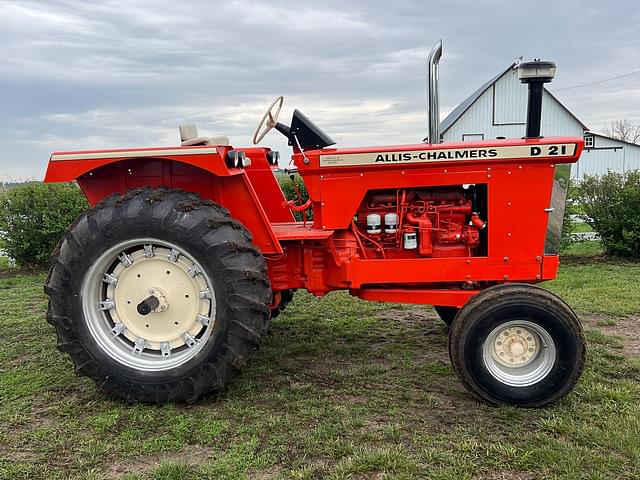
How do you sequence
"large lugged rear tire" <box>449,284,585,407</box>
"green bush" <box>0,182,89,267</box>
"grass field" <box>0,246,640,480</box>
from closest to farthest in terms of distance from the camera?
"grass field" <box>0,246,640,480</box> < "large lugged rear tire" <box>449,284,585,407</box> < "green bush" <box>0,182,89,267</box>

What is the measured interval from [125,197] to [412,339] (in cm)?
266

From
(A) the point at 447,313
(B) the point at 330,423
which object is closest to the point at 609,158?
(A) the point at 447,313

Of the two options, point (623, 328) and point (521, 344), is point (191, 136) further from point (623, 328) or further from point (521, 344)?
point (623, 328)

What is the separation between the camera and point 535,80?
11.7 feet

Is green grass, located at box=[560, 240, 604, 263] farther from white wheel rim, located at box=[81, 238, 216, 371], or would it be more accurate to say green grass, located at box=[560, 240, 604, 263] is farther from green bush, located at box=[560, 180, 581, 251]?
white wheel rim, located at box=[81, 238, 216, 371]

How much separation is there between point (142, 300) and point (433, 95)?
2.35 meters

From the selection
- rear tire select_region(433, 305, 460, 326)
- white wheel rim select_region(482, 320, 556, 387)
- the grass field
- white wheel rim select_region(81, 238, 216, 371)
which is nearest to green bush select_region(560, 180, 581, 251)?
the grass field

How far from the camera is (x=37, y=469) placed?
113 inches

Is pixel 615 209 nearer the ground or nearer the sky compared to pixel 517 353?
nearer the sky

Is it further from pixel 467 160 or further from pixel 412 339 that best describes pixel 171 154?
pixel 412 339

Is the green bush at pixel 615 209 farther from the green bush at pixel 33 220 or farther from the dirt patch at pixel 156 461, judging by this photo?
the green bush at pixel 33 220

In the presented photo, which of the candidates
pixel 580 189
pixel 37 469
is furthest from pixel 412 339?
pixel 580 189

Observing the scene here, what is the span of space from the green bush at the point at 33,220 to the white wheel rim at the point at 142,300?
5.73 meters

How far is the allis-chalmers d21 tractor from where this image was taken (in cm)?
345
